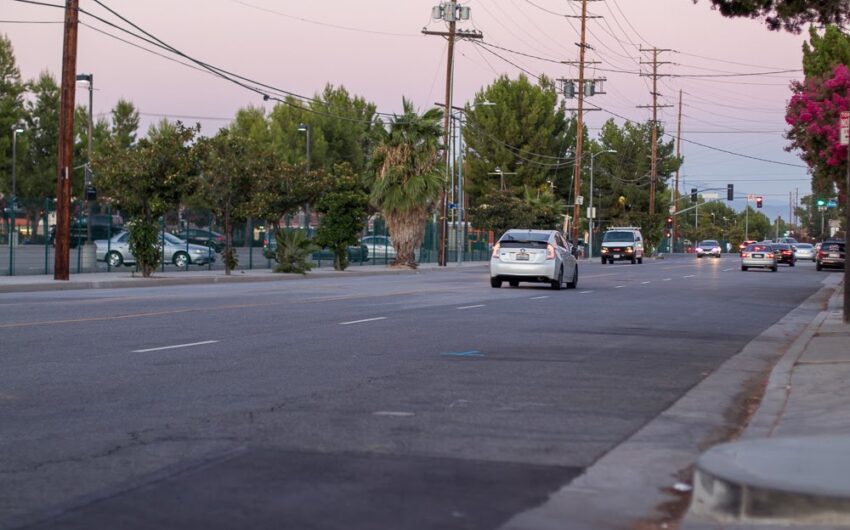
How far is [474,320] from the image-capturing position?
71.6ft

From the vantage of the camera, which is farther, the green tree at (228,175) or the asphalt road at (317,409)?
the green tree at (228,175)

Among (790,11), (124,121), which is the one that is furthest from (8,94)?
(790,11)

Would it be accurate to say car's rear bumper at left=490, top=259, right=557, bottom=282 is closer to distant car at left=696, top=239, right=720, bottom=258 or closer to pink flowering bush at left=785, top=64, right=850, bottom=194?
pink flowering bush at left=785, top=64, right=850, bottom=194

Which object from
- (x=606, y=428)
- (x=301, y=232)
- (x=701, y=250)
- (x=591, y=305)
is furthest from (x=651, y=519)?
(x=701, y=250)

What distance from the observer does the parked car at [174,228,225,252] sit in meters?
50.0

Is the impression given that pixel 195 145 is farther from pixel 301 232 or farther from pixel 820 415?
pixel 820 415

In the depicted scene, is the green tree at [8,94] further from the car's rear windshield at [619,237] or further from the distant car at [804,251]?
the distant car at [804,251]

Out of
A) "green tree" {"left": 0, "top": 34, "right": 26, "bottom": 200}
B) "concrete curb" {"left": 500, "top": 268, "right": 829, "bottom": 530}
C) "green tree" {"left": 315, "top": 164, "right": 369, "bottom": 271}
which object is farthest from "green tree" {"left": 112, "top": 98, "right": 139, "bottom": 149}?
"concrete curb" {"left": 500, "top": 268, "right": 829, "bottom": 530}

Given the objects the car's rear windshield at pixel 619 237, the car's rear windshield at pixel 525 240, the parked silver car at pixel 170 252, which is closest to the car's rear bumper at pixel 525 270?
the car's rear windshield at pixel 525 240

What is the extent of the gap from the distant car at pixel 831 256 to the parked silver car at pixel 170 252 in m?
33.0

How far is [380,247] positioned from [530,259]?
30129 millimetres

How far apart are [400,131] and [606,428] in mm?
47849

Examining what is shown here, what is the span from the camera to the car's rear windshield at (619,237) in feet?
267

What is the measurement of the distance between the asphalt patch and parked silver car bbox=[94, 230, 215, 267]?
40.6 meters
